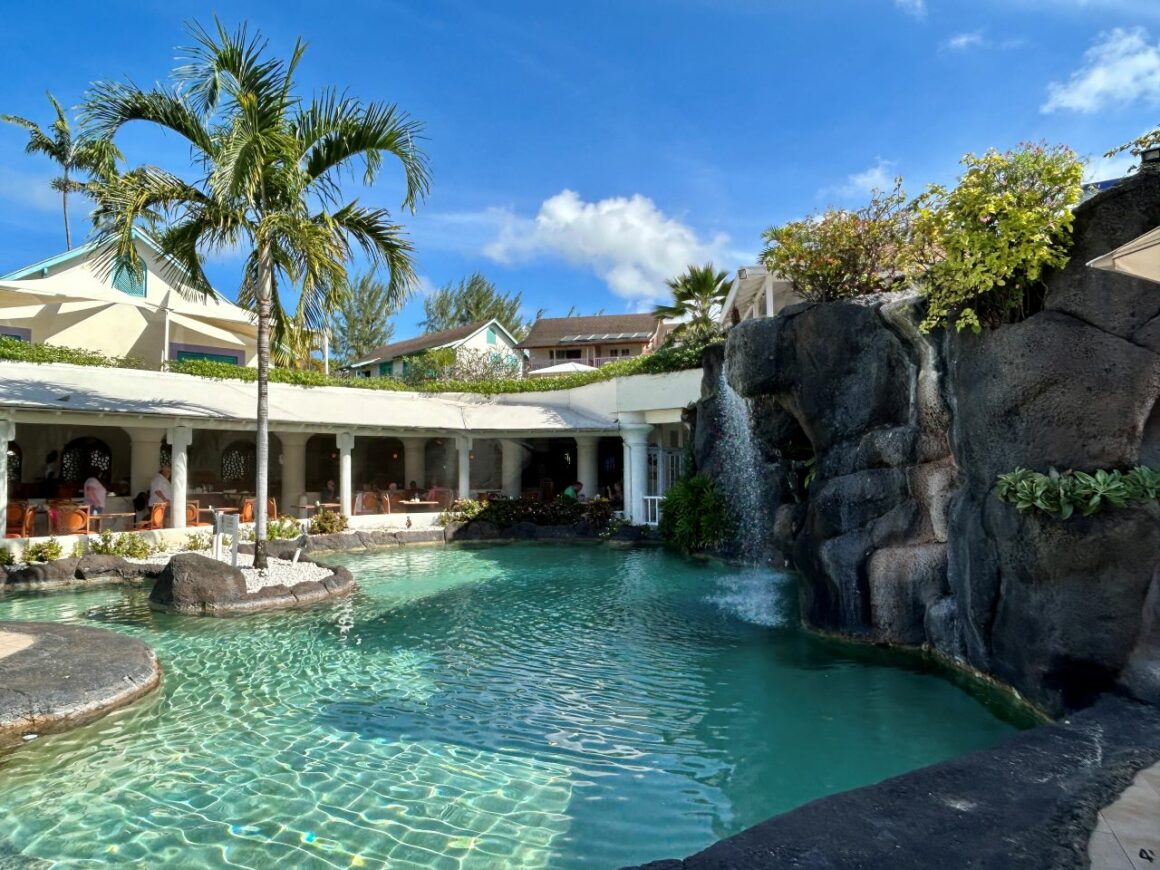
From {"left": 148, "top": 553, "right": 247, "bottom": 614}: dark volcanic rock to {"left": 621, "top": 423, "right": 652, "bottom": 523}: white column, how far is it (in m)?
11.5

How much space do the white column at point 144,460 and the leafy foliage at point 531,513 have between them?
7.72 meters

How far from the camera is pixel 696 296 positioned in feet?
81.4

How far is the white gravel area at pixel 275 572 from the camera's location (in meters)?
11.7

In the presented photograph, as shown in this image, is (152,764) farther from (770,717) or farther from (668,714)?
(770,717)

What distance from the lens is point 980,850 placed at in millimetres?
3188

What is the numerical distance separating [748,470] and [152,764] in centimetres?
1205

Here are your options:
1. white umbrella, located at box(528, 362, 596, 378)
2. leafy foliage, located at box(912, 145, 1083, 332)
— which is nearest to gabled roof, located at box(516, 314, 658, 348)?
white umbrella, located at box(528, 362, 596, 378)

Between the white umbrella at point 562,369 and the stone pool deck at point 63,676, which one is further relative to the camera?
the white umbrella at point 562,369

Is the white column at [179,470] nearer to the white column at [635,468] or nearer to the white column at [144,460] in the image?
the white column at [144,460]

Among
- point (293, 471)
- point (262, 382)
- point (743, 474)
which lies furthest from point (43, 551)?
point (743, 474)

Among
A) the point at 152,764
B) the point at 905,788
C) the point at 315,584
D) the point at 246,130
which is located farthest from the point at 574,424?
the point at 905,788

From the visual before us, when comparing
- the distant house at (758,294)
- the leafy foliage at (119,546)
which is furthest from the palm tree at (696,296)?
the leafy foliage at (119,546)

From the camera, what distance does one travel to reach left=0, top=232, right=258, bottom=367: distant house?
774 inches

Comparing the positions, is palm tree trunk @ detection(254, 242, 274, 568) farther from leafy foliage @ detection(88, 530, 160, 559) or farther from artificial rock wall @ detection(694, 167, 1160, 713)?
artificial rock wall @ detection(694, 167, 1160, 713)
